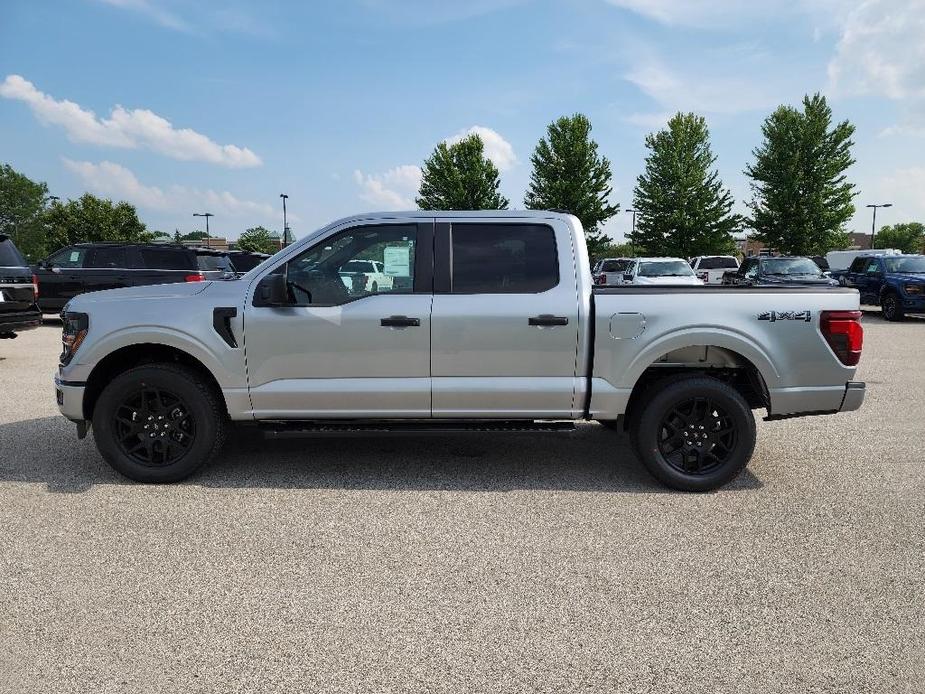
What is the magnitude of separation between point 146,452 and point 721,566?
150 inches

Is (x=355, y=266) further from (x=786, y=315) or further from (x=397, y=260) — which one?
(x=786, y=315)

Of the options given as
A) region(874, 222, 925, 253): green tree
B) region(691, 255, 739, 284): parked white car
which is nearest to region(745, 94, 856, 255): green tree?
region(691, 255, 739, 284): parked white car

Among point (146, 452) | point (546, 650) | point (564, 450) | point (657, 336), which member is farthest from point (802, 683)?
point (146, 452)

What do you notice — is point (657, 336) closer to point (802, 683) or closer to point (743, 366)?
point (743, 366)

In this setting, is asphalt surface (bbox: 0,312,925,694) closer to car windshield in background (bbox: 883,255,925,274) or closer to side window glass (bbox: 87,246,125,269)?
side window glass (bbox: 87,246,125,269)

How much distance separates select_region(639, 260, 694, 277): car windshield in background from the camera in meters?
19.1

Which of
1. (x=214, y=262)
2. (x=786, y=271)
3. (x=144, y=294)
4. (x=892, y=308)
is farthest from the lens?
(x=786, y=271)

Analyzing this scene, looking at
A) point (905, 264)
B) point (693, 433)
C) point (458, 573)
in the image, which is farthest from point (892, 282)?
point (458, 573)

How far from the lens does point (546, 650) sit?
8.80ft

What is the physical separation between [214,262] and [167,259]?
3.79 feet

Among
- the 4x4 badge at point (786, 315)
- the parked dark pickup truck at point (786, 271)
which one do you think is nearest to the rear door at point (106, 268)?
the 4x4 badge at point (786, 315)

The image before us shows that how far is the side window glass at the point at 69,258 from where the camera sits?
15.2 meters

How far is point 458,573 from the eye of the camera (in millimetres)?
3354

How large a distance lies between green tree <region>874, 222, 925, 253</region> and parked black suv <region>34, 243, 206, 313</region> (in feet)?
408
